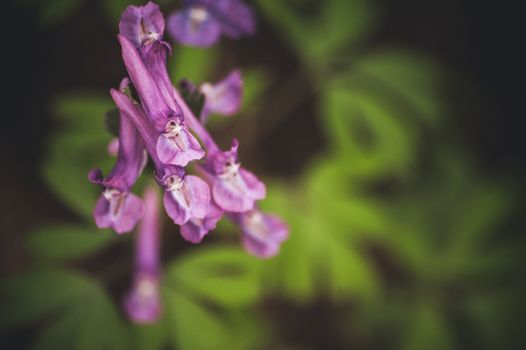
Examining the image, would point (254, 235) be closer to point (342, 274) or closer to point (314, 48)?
point (342, 274)

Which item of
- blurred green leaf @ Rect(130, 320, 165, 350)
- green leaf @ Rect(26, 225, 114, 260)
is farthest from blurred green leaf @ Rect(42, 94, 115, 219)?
blurred green leaf @ Rect(130, 320, 165, 350)

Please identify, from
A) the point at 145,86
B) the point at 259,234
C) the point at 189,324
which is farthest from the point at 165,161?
the point at 189,324

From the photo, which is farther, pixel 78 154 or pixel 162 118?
pixel 78 154

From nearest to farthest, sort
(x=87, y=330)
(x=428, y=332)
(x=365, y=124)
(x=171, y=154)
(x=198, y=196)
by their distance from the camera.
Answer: (x=171, y=154) < (x=198, y=196) < (x=87, y=330) < (x=365, y=124) < (x=428, y=332)

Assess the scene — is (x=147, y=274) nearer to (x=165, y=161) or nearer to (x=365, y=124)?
(x=165, y=161)

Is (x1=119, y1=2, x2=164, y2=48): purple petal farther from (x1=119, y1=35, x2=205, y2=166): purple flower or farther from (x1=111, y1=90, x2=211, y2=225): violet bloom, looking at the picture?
(x1=111, y1=90, x2=211, y2=225): violet bloom

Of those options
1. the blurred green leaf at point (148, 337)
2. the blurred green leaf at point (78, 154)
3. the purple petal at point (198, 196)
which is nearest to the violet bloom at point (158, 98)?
the purple petal at point (198, 196)
